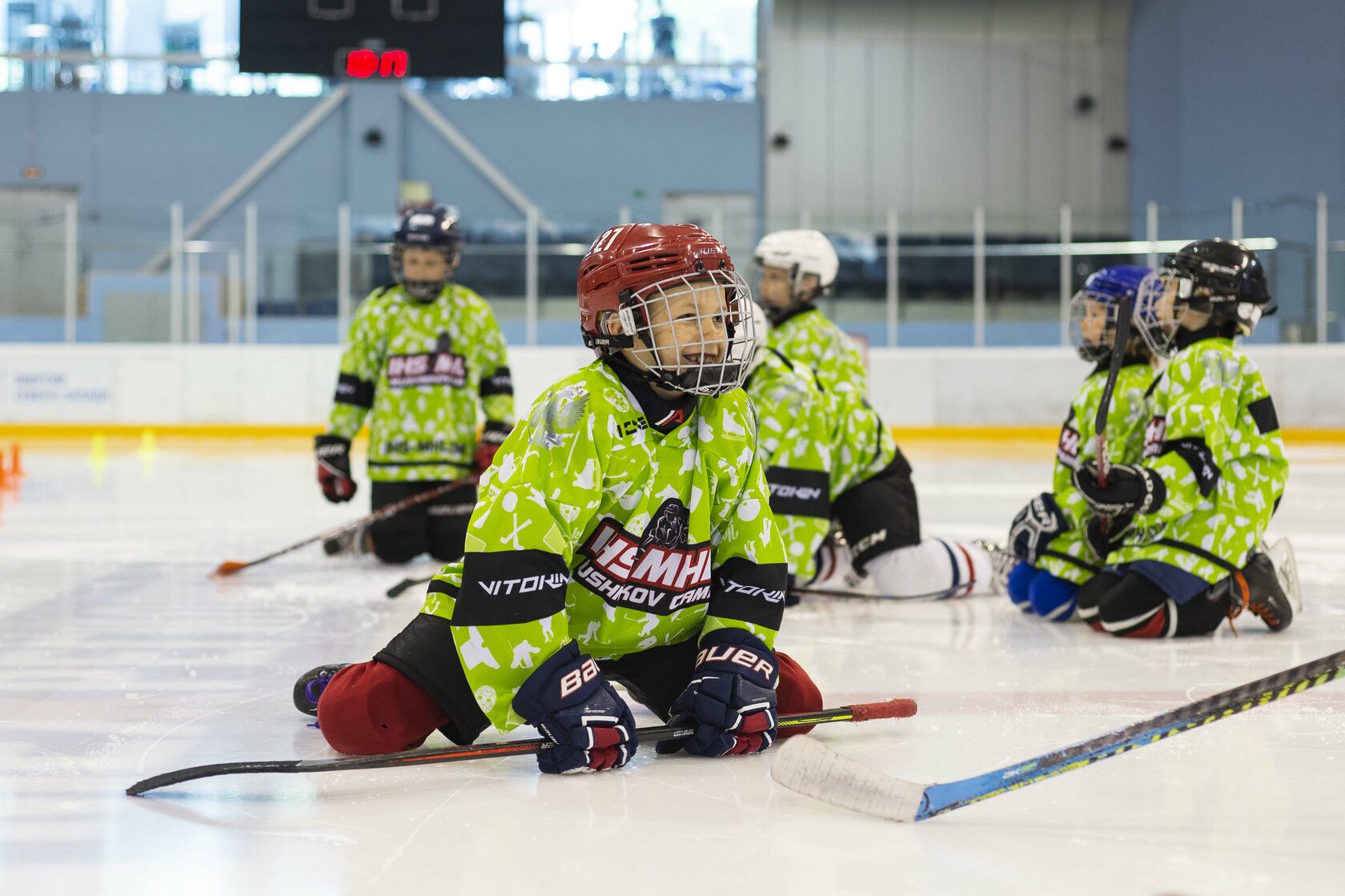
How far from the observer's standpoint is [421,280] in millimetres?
4785

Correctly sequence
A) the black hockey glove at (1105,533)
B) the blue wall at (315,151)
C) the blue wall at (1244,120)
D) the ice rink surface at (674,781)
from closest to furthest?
the ice rink surface at (674,781) < the black hockey glove at (1105,533) < the blue wall at (1244,120) < the blue wall at (315,151)

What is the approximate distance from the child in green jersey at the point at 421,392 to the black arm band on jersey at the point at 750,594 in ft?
8.71

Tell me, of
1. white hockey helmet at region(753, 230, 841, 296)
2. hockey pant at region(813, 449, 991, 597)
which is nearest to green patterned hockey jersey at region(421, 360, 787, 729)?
hockey pant at region(813, 449, 991, 597)

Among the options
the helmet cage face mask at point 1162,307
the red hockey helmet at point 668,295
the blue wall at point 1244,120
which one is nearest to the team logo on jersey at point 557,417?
the red hockey helmet at point 668,295

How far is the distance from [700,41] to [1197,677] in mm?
14624

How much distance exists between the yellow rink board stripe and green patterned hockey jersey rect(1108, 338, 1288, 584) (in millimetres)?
8400

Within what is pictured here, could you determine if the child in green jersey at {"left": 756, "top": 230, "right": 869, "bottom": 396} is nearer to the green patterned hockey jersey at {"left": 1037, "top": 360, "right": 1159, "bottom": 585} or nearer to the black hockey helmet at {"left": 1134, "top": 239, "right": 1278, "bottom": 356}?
the green patterned hockey jersey at {"left": 1037, "top": 360, "right": 1159, "bottom": 585}

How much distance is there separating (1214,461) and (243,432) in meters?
9.90

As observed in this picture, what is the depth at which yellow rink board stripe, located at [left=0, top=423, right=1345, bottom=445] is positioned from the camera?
1151 cm

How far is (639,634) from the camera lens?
221cm

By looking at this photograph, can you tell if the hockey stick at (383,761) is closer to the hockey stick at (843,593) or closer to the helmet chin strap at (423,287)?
the hockey stick at (843,593)

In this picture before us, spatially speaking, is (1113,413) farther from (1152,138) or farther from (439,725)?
(1152,138)

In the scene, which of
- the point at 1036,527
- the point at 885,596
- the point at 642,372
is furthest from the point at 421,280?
the point at 642,372

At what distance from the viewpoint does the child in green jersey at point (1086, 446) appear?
354cm
